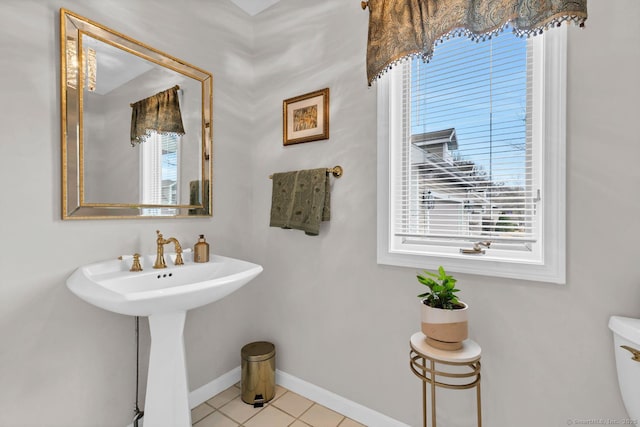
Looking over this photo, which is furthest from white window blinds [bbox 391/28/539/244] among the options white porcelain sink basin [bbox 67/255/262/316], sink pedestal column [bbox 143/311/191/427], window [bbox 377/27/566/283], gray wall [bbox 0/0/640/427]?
sink pedestal column [bbox 143/311/191/427]

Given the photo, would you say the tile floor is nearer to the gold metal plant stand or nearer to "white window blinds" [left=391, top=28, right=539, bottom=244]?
the gold metal plant stand

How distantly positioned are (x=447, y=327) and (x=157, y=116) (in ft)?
5.58

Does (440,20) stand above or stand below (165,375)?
above

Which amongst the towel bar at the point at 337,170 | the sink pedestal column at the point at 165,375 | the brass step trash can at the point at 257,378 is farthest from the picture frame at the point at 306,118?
the brass step trash can at the point at 257,378

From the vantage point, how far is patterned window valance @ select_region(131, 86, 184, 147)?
146 centimetres

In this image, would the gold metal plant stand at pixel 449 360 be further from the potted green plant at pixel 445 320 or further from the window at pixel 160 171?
the window at pixel 160 171

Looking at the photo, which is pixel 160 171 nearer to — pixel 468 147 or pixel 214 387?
pixel 214 387

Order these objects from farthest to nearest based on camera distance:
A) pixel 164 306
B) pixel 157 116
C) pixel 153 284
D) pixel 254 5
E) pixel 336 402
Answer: pixel 254 5
pixel 336 402
pixel 157 116
pixel 153 284
pixel 164 306

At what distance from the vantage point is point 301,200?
1675 mm

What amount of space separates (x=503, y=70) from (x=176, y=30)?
169 centimetres

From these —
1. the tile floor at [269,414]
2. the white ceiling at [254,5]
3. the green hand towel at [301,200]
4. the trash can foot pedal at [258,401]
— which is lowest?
the tile floor at [269,414]

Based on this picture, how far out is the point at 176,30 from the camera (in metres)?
1.62

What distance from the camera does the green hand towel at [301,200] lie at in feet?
5.27

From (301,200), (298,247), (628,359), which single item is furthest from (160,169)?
(628,359)
